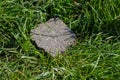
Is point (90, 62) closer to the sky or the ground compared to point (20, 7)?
closer to the ground

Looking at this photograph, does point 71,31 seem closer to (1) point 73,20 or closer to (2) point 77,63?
(1) point 73,20

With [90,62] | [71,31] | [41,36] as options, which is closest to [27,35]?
[41,36]

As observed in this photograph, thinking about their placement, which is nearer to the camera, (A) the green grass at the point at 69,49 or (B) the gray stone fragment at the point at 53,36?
(A) the green grass at the point at 69,49

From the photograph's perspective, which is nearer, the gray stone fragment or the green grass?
the green grass

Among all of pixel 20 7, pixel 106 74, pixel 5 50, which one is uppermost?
pixel 20 7
